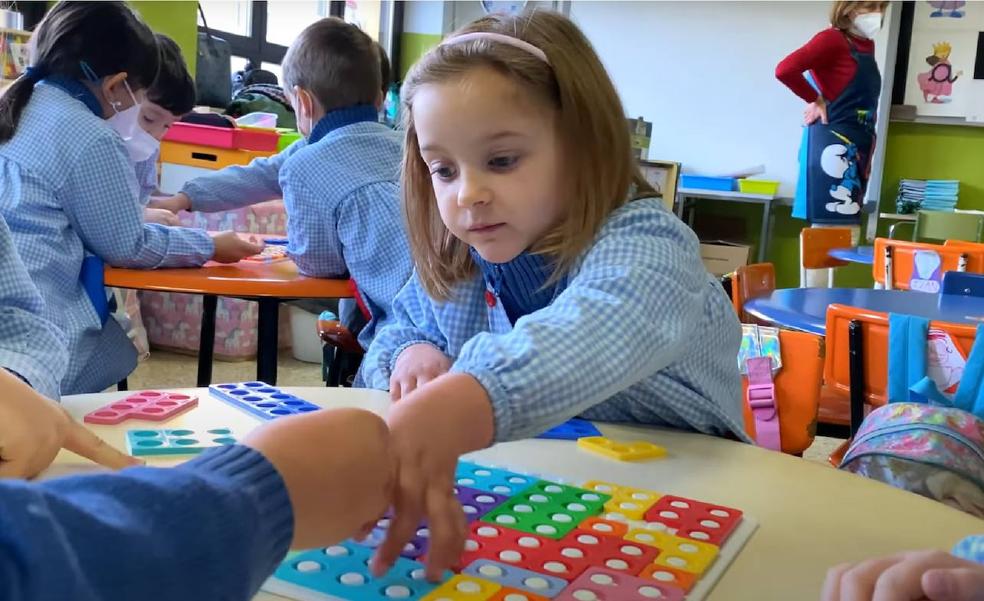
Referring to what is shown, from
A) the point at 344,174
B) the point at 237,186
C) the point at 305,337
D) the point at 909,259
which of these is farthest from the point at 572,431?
the point at 305,337

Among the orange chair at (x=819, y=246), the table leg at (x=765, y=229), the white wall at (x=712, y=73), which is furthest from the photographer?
the white wall at (x=712, y=73)

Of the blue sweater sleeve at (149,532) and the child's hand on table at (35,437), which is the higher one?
the blue sweater sleeve at (149,532)

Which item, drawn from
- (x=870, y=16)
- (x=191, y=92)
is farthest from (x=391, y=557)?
(x=870, y=16)

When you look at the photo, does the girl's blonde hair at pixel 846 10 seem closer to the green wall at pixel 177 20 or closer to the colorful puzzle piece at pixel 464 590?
the green wall at pixel 177 20

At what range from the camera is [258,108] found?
445 cm

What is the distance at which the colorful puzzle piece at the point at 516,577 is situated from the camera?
1.80 ft

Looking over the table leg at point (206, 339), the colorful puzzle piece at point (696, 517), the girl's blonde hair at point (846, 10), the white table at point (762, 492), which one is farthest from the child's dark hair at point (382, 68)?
the girl's blonde hair at point (846, 10)

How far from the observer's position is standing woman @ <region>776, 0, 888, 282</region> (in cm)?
414

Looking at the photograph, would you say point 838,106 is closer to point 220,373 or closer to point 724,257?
point 724,257

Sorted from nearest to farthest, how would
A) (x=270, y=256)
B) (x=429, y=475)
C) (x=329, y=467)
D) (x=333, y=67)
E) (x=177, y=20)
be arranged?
(x=329, y=467), (x=429, y=475), (x=270, y=256), (x=333, y=67), (x=177, y=20)

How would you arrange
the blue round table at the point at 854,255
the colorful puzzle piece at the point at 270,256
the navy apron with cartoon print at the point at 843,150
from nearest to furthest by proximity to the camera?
the colorful puzzle piece at the point at 270,256 → the blue round table at the point at 854,255 → the navy apron with cartoon print at the point at 843,150

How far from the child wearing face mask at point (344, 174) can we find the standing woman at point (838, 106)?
2593mm

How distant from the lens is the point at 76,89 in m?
1.80

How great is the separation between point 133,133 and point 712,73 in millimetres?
4712
